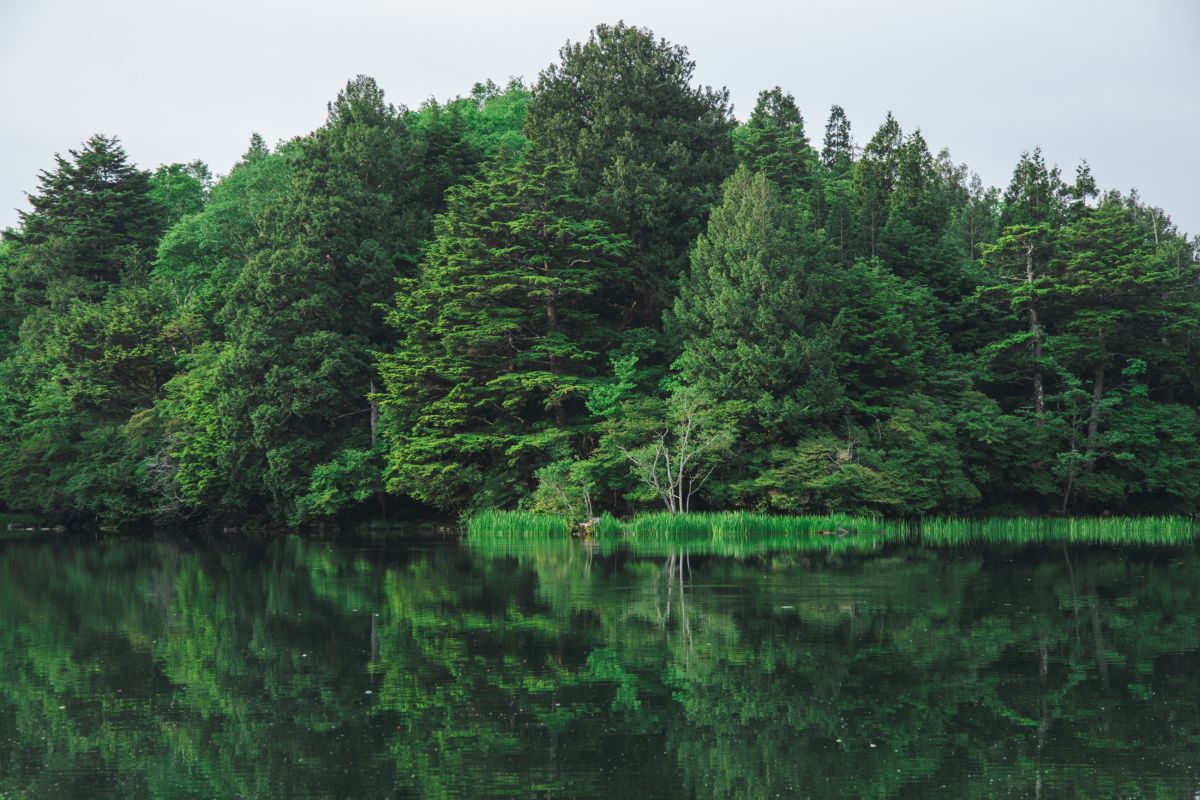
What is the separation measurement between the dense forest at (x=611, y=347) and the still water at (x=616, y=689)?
18184mm

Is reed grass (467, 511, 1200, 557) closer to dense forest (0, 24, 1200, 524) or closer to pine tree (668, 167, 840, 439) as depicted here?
dense forest (0, 24, 1200, 524)

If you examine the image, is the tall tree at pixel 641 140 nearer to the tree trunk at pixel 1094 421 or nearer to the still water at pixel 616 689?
the tree trunk at pixel 1094 421

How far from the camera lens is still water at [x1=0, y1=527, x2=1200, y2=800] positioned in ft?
28.6

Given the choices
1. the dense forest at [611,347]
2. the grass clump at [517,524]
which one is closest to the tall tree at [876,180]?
the dense forest at [611,347]

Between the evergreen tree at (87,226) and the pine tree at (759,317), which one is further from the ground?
the evergreen tree at (87,226)

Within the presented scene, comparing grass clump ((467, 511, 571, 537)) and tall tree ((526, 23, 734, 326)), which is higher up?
tall tree ((526, 23, 734, 326))

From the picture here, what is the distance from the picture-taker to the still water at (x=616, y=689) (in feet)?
28.6

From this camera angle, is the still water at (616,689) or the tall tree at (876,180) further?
the tall tree at (876,180)

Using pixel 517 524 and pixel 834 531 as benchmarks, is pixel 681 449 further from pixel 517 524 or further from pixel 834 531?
pixel 517 524

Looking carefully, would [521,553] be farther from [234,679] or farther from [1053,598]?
[234,679]

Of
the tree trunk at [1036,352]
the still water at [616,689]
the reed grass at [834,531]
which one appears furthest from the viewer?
the tree trunk at [1036,352]

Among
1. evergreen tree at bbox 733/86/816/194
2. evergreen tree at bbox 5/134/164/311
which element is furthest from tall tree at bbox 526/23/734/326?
evergreen tree at bbox 5/134/164/311

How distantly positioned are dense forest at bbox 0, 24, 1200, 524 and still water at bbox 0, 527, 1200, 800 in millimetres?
18184

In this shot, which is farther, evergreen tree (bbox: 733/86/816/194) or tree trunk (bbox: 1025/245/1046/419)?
evergreen tree (bbox: 733/86/816/194)
